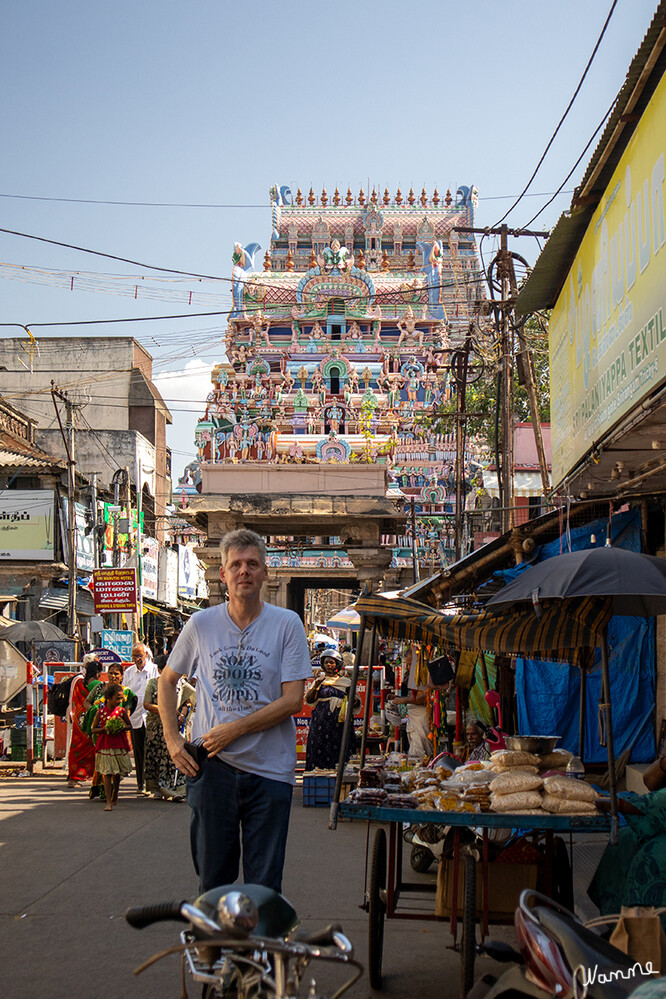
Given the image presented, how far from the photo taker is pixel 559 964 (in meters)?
3.26

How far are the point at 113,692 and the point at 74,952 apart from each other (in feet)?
22.0

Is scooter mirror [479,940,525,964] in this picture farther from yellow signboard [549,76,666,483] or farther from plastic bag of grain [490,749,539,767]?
yellow signboard [549,76,666,483]

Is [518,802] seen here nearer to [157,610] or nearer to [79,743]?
[79,743]

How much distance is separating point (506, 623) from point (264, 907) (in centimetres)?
410

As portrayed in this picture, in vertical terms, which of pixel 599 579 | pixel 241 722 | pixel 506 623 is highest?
pixel 599 579

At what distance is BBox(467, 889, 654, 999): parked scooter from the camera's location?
317 cm

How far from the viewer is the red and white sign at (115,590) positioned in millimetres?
20219

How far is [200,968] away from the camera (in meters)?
2.85

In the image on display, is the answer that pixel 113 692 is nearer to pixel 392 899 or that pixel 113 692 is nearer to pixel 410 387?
pixel 392 899

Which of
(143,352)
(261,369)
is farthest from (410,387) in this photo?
(143,352)

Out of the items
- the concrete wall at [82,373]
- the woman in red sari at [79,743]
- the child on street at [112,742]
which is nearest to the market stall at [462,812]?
the child on street at [112,742]

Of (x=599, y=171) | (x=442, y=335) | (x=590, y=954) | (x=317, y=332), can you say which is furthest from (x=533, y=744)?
(x=442, y=335)

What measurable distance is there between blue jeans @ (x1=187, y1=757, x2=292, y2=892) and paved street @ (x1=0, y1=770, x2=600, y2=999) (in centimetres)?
120

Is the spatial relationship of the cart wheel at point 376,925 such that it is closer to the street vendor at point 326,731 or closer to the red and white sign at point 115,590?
the street vendor at point 326,731
